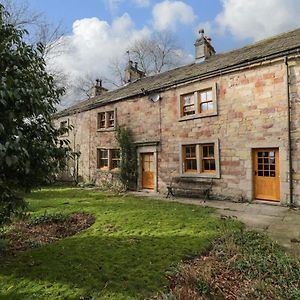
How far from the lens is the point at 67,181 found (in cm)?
2205

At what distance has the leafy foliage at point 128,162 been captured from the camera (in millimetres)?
16609

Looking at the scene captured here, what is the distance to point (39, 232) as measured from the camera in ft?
24.8

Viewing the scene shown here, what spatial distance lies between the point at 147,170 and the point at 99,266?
37.1ft

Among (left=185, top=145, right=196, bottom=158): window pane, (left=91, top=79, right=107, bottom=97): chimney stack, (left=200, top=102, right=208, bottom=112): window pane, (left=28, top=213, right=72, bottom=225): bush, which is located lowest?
(left=28, top=213, right=72, bottom=225): bush

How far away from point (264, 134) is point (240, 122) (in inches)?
48.2

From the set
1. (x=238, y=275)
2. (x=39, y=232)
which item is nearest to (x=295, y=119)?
(x=238, y=275)

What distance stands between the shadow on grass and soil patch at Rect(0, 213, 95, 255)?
21.3 inches

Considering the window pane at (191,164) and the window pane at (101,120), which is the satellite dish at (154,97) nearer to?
the window pane at (191,164)

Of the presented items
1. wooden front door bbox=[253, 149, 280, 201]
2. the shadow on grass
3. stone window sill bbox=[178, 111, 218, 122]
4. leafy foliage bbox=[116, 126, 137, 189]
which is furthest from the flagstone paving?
leafy foliage bbox=[116, 126, 137, 189]

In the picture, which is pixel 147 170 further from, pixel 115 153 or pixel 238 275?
pixel 238 275

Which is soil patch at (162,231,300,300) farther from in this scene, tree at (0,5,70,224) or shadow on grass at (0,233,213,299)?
tree at (0,5,70,224)

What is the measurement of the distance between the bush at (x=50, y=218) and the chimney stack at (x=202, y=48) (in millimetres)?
13311

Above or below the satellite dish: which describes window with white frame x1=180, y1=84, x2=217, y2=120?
below

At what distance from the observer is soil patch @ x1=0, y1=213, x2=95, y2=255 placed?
6492mm
